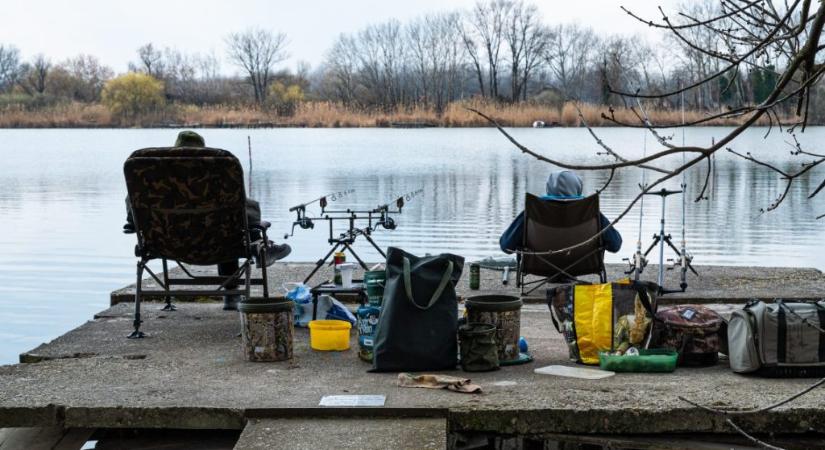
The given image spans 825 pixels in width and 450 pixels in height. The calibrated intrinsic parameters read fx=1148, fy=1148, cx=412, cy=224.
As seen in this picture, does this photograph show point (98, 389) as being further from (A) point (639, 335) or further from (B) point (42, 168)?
(B) point (42, 168)

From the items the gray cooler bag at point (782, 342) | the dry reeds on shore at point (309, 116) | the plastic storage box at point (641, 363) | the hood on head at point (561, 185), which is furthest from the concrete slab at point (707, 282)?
the dry reeds on shore at point (309, 116)

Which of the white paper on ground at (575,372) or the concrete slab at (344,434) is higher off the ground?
the white paper on ground at (575,372)

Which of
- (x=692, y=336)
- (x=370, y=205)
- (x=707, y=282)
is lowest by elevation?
(x=370, y=205)

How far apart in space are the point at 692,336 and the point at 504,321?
33.4 inches

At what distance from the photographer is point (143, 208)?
6273 mm

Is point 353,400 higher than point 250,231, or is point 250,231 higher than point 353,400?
point 250,231

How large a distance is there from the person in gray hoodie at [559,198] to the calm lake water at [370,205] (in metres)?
0.93

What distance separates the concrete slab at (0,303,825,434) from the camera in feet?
14.5

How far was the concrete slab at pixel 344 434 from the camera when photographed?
4.08 m

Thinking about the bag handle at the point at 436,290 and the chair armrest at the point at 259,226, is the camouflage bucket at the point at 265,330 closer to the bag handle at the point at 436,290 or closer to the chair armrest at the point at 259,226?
the bag handle at the point at 436,290

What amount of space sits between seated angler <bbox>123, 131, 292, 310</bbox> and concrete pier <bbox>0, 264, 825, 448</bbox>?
120 centimetres

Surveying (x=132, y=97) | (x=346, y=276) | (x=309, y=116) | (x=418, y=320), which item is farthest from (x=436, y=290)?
(x=132, y=97)

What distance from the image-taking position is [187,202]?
6.27m

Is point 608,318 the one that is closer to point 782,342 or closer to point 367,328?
point 782,342
